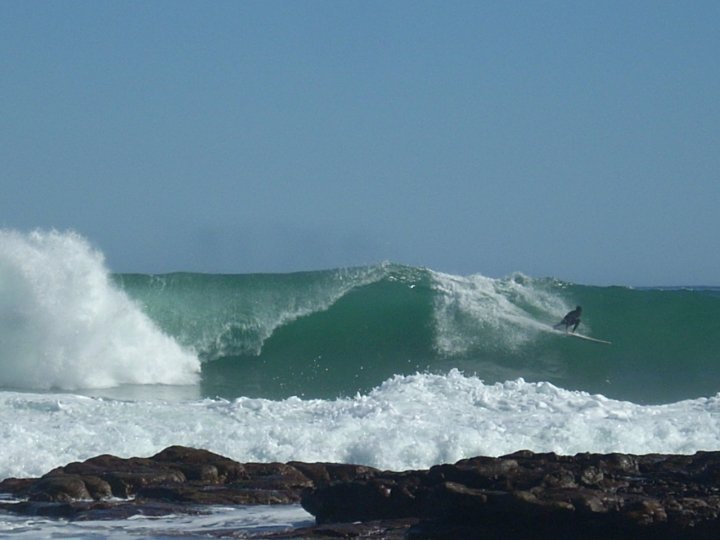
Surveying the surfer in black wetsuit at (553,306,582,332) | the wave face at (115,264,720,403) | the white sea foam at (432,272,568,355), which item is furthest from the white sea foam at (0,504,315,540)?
the surfer in black wetsuit at (553,306,582,332)

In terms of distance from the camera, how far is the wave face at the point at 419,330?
823 inches

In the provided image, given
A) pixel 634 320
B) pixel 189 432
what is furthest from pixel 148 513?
pixel 634 320

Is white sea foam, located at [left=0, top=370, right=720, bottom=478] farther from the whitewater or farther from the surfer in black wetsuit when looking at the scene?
the surfer in black wetsuit

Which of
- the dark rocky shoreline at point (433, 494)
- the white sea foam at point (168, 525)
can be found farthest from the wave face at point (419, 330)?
the white sea foam at point (168, 525)

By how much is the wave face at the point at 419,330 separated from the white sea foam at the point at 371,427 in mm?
4390

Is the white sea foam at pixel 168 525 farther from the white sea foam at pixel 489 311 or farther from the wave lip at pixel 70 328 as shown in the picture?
the white sea foam at pixel 489 311

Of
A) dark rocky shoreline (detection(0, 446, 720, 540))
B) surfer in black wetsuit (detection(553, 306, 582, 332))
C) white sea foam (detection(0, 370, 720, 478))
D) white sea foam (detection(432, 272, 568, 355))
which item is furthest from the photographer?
surfer in black wetsuit (detection(553, 306, 582, 332))

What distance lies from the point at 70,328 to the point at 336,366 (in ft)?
13.9

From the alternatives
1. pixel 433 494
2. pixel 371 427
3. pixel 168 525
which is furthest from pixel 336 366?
pixel 433 494

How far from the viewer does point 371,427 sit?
13633 mm

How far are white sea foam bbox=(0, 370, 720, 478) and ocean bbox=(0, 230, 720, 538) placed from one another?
0.03m

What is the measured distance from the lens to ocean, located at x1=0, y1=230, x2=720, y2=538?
1323cm

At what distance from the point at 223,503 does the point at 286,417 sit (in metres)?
4.47

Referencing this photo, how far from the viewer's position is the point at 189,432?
1337 centimetres
